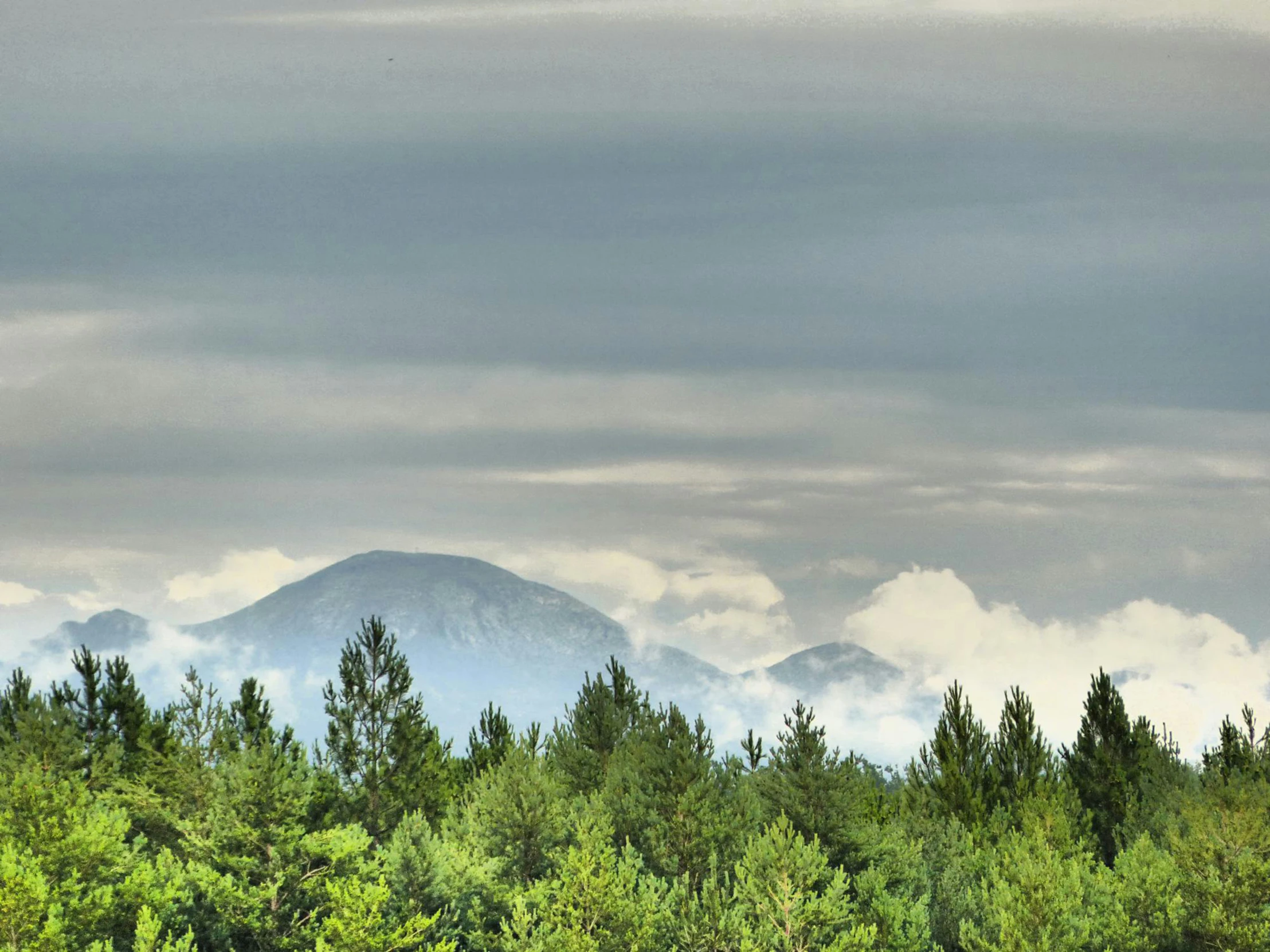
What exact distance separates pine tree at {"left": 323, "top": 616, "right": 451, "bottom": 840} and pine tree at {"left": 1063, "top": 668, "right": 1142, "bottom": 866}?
54273 mm

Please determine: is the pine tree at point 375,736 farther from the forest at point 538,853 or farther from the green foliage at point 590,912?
the green foliage at point 590,912

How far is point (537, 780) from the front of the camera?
82688 millimetres

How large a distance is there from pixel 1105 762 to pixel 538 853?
175 feet

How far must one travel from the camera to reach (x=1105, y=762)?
383 ft

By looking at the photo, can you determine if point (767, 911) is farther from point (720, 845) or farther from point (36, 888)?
point (36, 888)

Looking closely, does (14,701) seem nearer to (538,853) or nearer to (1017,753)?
(538,853)

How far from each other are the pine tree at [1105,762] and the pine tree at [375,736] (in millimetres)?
54273

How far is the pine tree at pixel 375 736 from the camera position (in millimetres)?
83500

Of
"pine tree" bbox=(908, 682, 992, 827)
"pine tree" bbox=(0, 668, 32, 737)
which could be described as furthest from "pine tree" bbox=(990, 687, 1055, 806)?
"pine tree" bbox=(0, 668, 32, 737)

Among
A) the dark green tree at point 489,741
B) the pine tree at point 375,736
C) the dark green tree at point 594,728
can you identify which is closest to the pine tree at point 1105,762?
the dark green tree at point 594,728

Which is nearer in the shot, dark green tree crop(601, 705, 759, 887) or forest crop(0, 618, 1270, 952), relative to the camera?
forest crop(0, 618, 1270, 952)

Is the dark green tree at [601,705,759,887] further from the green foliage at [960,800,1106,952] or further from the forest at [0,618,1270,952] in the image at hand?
the green foliage at [960,800,1106,952]

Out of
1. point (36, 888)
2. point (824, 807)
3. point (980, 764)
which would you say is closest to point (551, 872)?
point (824, 807)

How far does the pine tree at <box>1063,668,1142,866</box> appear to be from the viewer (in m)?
115
